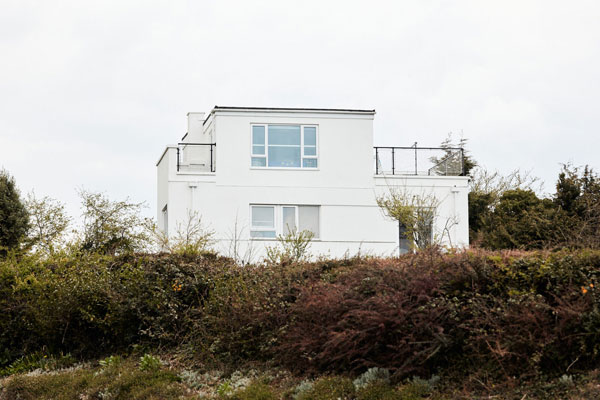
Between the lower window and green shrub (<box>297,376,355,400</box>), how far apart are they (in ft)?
58.5

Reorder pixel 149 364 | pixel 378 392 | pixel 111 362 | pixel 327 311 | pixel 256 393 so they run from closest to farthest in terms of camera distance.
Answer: pixel 378 392 → pixel 256 393 → pixel 327 311 → pixel 149 364 → pixel 111 362

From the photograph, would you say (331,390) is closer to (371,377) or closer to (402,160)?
(371,377)

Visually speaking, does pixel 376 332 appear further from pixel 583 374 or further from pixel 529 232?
pixel 529 232

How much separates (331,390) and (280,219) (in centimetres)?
1840

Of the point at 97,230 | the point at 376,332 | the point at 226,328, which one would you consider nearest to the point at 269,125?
the point at 97,230

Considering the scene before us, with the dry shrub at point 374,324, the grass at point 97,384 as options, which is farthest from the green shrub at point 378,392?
the grass at point 97,384

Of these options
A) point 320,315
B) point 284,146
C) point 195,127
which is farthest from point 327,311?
point 195,127

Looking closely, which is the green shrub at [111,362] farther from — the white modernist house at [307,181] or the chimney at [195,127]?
the chimney at [195,127]

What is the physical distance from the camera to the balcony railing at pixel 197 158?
92.7 feet

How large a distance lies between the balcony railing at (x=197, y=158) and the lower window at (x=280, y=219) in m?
2.41

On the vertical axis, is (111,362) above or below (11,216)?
below

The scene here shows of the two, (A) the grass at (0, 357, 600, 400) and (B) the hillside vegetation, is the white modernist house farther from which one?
(A) the grass at (0, 357, 600, 400)

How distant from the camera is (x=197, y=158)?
2978 cm

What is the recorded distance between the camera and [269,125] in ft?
92.0
